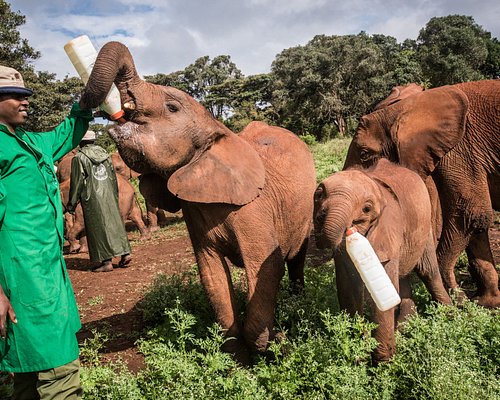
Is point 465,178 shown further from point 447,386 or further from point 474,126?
point 447,386

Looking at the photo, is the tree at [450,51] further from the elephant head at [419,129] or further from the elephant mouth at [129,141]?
the elephant mouth at [129,141]

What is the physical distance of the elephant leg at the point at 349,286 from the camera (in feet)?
12.2

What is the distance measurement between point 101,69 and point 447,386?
304 centimetres

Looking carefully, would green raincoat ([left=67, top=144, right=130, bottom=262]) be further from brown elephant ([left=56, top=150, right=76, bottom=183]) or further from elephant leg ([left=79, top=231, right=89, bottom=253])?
brown elephant ([left=56, top=150, right=76, bottom=183])

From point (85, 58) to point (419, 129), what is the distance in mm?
3036

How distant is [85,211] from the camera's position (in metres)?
8.29

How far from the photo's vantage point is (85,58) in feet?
11.1

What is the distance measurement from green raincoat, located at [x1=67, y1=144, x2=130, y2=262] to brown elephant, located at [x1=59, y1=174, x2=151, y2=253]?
2.33m

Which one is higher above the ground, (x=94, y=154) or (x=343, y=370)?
(x=94, y=154)

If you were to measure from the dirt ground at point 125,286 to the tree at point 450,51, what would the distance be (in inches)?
1632

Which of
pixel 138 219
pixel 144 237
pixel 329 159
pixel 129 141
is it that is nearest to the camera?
pixel 129 141

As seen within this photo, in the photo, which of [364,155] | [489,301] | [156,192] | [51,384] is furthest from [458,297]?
[51,384]

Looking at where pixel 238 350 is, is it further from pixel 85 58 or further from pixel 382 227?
pixel 85 58

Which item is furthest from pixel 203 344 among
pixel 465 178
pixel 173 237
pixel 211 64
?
pixel 211 64
